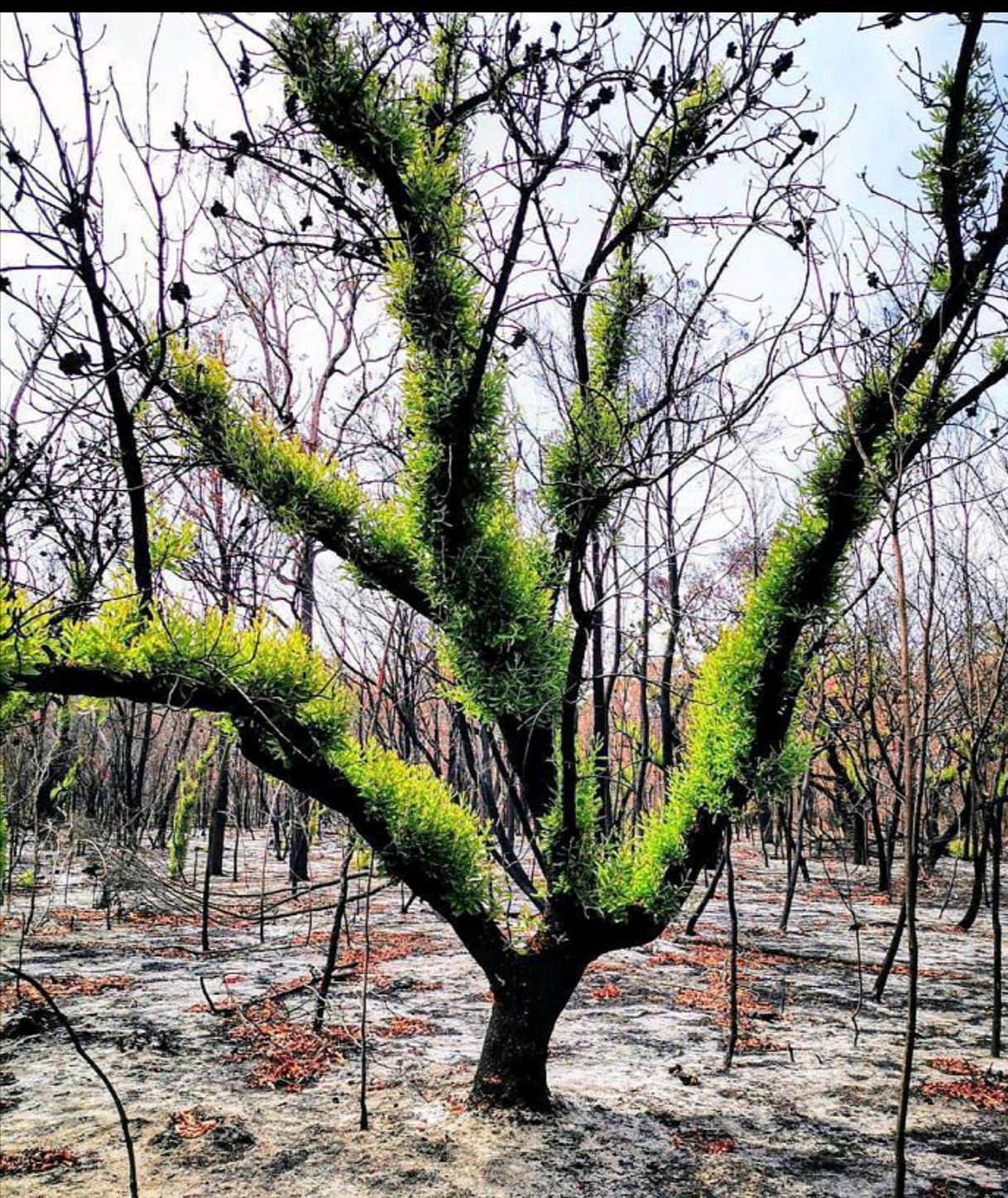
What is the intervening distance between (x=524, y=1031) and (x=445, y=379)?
9.82ft

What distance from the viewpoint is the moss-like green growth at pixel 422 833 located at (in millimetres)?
3891

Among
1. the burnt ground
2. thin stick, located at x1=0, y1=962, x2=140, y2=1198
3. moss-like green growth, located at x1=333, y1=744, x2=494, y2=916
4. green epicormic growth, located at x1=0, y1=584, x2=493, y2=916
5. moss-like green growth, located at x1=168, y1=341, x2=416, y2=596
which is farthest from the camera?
moss-like green growth, located at x1=168, y1=341, x2=416, y2=596

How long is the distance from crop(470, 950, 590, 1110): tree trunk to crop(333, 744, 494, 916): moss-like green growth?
401mm

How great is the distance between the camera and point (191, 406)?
4098mm

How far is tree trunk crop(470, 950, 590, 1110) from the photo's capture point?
3.95 metres

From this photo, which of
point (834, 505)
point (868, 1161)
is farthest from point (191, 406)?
point (868, 1161)

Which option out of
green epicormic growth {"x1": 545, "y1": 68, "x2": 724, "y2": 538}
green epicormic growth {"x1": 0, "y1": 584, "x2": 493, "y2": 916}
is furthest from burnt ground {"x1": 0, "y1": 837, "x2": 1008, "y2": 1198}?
green epicormic growth {"x1": 545, "y1": 68, "x2": 724, "y2": 538}

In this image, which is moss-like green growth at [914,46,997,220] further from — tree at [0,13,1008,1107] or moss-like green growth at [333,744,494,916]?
moss-like green growth at [333,744,494,916]

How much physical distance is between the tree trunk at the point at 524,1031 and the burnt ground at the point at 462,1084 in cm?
11

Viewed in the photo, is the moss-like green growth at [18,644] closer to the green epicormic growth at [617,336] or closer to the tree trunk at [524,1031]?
the green epicormic growth at [617,336]

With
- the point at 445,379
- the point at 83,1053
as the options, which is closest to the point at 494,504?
the point at 445,379

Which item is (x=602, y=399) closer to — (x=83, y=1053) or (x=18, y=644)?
(x=18, y=644)

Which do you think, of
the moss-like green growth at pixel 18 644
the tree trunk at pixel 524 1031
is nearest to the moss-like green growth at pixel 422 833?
the tree trunk at pixel 524 1031

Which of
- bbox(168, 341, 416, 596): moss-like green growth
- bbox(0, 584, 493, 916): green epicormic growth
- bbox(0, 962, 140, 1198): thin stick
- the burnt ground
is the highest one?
bbox(168, 341, 416, 596): moss-like green growth
